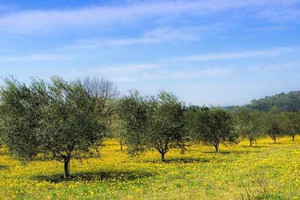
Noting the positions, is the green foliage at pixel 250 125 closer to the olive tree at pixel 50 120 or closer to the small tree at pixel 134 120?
the small tree at pixel 134 120

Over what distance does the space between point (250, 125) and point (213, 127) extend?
20745mm

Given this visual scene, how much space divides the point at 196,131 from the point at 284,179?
33187 millimetres

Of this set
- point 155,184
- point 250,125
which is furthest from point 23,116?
point 250,125

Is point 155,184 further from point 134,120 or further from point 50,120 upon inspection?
point 134,120

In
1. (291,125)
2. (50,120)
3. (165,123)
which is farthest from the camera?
(291,125)

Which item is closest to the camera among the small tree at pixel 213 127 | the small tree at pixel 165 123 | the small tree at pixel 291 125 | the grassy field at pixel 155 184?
the grassy field at pixel 155 184

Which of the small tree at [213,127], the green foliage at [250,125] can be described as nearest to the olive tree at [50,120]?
the small tree at [213,127]

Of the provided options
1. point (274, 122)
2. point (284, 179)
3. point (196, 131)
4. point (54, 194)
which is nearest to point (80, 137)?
point (54, 194)

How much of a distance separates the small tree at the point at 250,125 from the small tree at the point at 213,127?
1351cm

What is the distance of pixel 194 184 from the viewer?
75.4 feet

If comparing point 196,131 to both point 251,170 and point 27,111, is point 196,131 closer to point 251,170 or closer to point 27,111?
point 251,170

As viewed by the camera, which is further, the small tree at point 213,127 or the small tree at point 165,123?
the small tree at point 213,127

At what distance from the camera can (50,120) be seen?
27516 millimetres

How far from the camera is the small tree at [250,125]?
239ft
